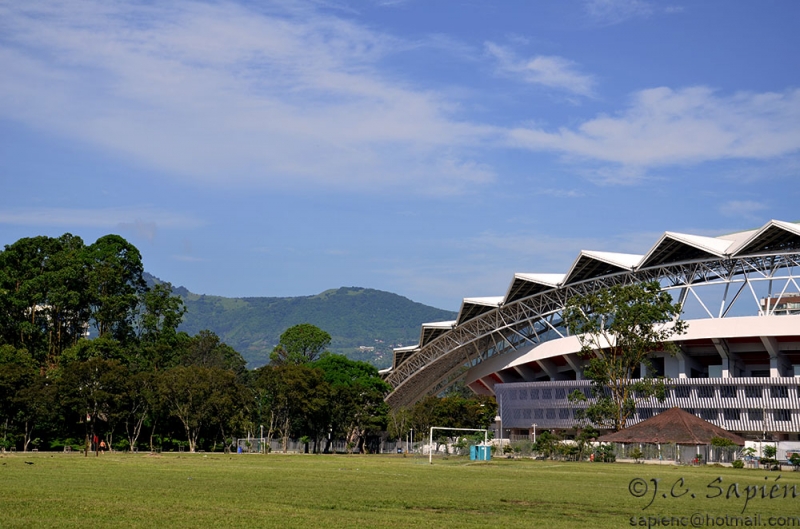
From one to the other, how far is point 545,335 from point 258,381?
36550mm

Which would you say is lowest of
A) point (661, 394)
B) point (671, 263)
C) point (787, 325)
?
point (661, 394)

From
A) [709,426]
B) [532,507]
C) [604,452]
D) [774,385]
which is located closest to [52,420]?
[604,452]

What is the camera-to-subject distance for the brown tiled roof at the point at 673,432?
63688 mm

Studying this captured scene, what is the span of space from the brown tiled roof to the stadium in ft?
71.5

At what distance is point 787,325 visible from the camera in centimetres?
8419

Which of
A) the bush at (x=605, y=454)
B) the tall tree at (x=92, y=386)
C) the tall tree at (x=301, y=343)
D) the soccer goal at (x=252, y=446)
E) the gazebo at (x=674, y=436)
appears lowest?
the soccer goal at (x=252, y=446)

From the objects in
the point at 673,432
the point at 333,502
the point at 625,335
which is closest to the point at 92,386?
the point at 625,335

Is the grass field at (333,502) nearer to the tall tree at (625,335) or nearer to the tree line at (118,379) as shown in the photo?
the tall tree at (625,335)

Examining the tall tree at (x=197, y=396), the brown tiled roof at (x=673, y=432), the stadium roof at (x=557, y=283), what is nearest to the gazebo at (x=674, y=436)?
the brown tiled roof at (x=673, y=432)

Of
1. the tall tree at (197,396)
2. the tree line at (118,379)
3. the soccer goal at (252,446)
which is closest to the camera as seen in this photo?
the tree line at (118,379)

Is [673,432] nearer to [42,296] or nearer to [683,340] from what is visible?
[683,340]

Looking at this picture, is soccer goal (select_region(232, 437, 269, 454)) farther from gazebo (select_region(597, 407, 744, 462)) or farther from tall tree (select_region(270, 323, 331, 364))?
gazebo (select_region(597, 407, 744, 462))

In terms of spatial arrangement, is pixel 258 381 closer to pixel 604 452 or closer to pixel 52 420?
pixel 52 420

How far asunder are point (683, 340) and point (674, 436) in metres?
28.7
